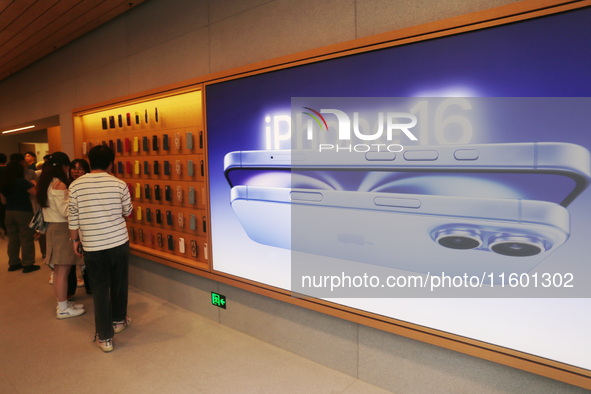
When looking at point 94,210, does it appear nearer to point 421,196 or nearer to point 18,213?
point 421,196

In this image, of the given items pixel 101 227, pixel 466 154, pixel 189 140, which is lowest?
pixel 101 227

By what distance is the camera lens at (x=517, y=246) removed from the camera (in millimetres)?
1489

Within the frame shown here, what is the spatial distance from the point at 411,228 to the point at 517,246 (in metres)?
0.45

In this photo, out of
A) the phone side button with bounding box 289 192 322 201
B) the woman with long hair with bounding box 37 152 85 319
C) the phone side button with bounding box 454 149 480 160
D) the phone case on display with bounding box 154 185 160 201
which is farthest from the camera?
the phone case on display with bounding box 154 185 160 201

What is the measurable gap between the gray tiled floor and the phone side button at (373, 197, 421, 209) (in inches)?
42.2

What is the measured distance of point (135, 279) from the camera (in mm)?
3773

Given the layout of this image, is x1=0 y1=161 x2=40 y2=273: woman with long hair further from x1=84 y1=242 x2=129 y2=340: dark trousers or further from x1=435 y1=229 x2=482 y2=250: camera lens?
x1=435 y1=229 x2=482 y2=250: camera lens

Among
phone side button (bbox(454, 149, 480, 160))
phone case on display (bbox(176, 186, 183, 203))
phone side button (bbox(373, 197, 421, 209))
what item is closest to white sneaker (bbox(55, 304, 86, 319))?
phone case on display (bbox(176, 186, 183, 203))

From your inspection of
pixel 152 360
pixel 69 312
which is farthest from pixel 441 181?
pixel 69 312

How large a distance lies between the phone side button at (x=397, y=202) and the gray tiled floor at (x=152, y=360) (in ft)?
3.51

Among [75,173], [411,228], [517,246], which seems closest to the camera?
[517,246]

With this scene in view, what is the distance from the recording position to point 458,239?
5.49ft

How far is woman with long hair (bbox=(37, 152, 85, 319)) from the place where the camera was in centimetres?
301

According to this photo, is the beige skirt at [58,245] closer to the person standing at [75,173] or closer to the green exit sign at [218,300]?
the person standing at [75,173]
